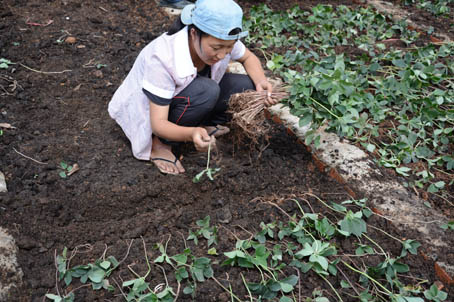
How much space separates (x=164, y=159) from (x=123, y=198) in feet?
1.26

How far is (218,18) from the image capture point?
2234 millimetres

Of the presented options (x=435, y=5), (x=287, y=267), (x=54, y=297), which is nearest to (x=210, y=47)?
(x=287, y=267)

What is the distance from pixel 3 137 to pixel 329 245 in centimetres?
205

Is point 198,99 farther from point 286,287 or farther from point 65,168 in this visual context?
point 286,287

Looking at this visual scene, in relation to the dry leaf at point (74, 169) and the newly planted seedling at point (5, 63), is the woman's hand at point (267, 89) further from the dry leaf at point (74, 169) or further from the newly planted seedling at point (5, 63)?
the newly planted seedling at point (5, 63)

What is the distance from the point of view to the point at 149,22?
4395 mm

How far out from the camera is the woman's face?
234 centimetres

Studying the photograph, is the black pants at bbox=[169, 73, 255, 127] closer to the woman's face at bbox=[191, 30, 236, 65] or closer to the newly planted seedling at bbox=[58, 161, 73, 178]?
the woman's face at bbox=[191, 30, 236, 65]

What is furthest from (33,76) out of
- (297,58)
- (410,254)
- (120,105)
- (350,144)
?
(410,254)

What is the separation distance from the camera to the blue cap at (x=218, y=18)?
2242 millimetres

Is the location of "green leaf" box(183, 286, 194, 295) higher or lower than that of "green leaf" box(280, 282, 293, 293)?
lower

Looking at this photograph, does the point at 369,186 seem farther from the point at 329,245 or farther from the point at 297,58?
the point at 297,58

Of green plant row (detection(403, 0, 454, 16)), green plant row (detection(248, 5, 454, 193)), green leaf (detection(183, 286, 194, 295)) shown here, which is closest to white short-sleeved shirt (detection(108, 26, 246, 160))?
green plant row (detection(248, 5, 454, 193))

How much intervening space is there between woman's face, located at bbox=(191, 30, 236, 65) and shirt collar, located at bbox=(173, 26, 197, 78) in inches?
2.0
